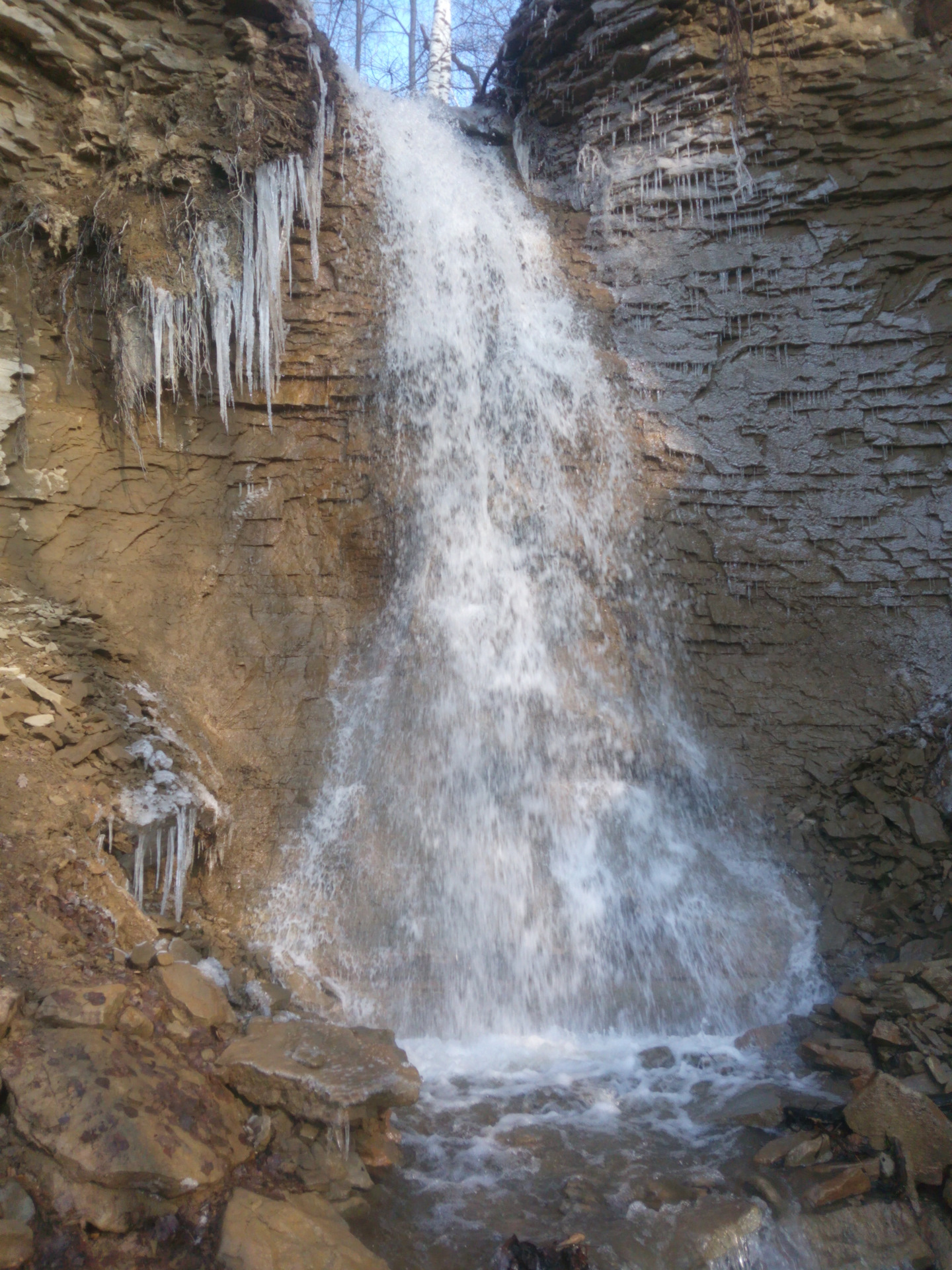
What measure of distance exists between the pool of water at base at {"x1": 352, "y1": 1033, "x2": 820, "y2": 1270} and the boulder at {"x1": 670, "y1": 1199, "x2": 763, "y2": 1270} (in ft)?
0.13

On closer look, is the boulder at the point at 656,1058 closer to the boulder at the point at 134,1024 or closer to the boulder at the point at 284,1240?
the boulder at the point at 284,1240

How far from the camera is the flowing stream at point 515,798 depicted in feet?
14.5

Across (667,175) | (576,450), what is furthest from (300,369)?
(667,175)

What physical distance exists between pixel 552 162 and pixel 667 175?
1.28 metres

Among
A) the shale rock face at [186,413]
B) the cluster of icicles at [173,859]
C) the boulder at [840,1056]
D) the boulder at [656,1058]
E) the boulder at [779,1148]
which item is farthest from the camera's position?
the shale rock face at [186,413]

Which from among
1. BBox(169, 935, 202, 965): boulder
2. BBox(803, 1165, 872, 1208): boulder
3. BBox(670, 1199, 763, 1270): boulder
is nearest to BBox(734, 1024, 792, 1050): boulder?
BBox(803, 1165, 872, 1208): boulder

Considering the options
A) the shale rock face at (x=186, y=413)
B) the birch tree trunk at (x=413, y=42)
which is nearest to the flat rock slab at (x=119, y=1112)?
the shale rock face at (x=186, y=413)

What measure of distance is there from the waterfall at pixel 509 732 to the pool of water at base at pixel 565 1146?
1.22 feet

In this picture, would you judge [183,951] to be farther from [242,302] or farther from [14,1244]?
[242,302]

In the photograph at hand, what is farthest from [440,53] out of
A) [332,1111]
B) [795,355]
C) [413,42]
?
[332,1111]

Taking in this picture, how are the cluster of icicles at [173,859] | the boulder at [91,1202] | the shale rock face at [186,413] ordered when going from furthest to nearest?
the shale rock face at [186,413]
the cluster of icicles at [173,859]
the boulder at [91,1202]

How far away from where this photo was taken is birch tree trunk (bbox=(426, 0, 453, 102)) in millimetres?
12820

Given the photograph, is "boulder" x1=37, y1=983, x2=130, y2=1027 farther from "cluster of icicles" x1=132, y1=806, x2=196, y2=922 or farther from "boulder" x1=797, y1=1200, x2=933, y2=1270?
"boulder" x1=797, y1=1200, x2=933, y2=1270

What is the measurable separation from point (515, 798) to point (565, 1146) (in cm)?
249
